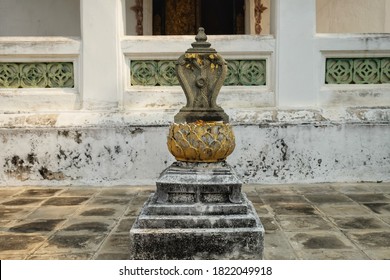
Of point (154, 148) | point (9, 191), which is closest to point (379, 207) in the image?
point (154, 148)

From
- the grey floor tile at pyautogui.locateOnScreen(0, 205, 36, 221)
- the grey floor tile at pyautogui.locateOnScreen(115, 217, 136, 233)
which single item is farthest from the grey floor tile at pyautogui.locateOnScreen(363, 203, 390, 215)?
the grey floor tile at pyautogui.locateOnScreen(0, 205, 36, 221)

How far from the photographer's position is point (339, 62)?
20.8 ft

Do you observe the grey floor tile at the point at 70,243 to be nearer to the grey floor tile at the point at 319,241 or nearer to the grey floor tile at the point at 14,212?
the grey floor tile at the point at 14,212

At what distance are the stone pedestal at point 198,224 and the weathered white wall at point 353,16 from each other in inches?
210

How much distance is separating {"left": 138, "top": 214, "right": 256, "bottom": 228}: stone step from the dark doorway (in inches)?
215

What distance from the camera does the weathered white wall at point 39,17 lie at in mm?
8008

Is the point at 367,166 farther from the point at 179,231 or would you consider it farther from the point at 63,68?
the point at 63,68

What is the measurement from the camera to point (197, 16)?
8.56 m

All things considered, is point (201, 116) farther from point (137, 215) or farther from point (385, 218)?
point (385, 218)

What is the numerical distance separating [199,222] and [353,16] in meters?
5.82

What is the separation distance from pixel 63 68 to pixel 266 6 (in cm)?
360

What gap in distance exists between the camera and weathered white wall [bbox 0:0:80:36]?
801 cm

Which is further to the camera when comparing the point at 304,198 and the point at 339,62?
the point at 339,62

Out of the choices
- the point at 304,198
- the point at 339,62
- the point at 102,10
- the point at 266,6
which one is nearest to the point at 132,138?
the point at 102,10
